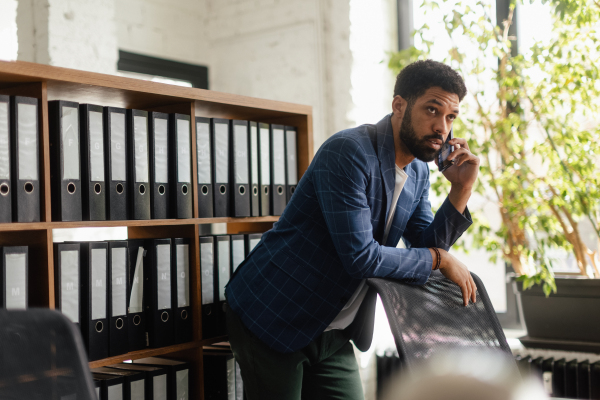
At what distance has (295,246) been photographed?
4.95 feet

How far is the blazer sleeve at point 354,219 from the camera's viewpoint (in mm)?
1361

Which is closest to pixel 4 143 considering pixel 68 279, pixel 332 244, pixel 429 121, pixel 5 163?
pixel 5 163

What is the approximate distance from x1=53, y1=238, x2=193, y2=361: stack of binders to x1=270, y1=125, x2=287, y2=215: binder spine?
0.39 meters

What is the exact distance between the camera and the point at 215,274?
186 cm

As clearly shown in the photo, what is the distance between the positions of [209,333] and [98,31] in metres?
1.55

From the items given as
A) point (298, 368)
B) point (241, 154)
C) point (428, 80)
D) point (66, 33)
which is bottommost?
point (298, 368)

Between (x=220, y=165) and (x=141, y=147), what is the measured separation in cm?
29

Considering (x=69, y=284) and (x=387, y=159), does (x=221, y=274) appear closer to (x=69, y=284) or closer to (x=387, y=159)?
(x=69, y=284)

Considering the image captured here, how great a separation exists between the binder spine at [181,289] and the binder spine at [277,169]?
0.38 metres

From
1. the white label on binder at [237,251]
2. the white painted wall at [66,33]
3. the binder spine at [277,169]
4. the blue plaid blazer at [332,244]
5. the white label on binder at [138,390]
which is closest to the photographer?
the blue plaid blazer at [332,244]

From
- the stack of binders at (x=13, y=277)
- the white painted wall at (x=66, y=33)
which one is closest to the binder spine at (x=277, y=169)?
the stack of binders at (x=13, y=277)

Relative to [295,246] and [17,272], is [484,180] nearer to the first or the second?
[295,246]

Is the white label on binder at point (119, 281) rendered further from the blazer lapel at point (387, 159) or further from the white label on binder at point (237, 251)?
the blazer lapel at point (387, 159)

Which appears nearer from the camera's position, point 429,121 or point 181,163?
point 429,121
